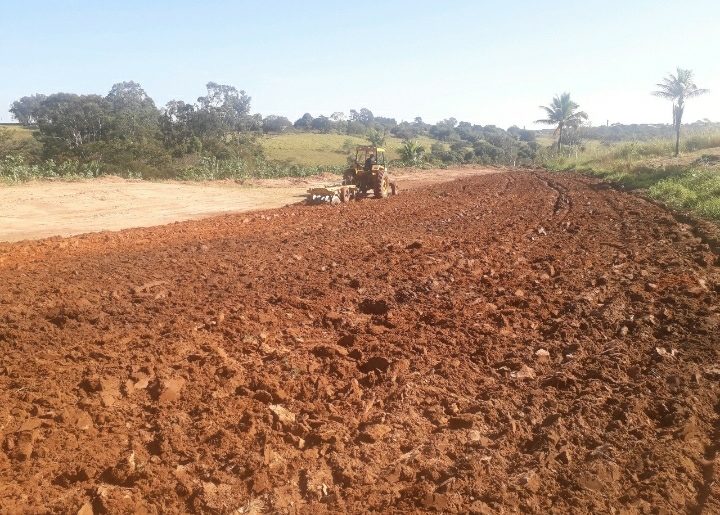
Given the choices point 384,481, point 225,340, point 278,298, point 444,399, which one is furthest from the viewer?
point 278,298

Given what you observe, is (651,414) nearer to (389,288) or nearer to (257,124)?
(389,288)

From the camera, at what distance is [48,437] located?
407cm

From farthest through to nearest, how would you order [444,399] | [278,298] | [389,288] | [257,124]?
[257,124] → [389,288] → [278,298] → [444,399]

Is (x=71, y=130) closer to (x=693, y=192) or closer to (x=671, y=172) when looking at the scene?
(x=671, y=172)

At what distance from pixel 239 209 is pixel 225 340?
15.6 metres

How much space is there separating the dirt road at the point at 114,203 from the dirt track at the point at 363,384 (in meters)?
7.29

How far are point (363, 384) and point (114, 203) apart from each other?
60.4ft

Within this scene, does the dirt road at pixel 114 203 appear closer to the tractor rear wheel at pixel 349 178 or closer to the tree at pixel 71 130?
the tractor rear wheel at pixel 349 178

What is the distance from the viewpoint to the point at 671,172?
24.3m

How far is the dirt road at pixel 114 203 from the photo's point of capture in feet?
53.1

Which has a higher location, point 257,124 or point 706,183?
point 257,124

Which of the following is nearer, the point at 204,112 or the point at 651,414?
the point at 651,414

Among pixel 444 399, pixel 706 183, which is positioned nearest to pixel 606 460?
pixel 444 399

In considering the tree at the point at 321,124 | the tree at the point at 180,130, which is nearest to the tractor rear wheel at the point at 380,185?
the tree at the point at 180,130
